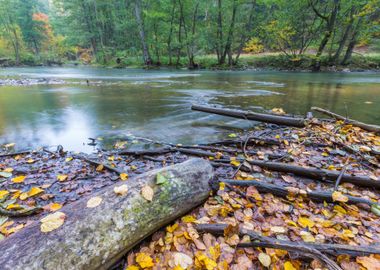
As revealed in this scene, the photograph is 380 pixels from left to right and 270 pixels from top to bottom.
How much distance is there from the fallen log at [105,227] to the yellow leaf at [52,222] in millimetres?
28

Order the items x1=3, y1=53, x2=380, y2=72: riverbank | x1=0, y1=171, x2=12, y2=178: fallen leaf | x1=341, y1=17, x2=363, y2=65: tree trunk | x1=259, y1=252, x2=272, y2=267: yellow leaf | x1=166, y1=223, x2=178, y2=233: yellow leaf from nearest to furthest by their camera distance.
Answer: x1=259, y1=252, x2=272, y2=267: yellow leaf, x1=166, y1=223, x2=178, y2=233: yellow leaf, x1=0, y1=171, x2=12, y2=178: fallen leaf, x1=341, y1=17, x2=363, y2=65: tree trunk, x1=3, y1=53, x2=380, y2=72: riverbank

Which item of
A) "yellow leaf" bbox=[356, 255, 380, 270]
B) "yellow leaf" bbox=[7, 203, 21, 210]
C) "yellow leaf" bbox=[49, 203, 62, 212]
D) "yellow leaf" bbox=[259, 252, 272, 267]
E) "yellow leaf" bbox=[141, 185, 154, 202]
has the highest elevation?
"yellow leaf" bbox=[141, 185, 154, 202]

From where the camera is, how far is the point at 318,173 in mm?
2686

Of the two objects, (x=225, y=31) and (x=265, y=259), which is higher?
(x=225, y=31)

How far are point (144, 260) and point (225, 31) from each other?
27.0 m

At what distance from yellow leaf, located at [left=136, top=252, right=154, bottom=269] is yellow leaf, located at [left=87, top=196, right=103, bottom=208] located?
535 millimetres

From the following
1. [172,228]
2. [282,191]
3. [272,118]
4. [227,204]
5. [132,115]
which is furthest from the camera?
[132,115]

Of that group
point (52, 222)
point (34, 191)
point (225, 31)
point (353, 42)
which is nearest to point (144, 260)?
point (52, 222)

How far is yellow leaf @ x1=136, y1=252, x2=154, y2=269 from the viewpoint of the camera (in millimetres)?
1615

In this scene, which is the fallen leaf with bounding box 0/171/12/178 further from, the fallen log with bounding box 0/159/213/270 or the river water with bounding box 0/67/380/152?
the fallen log with bounding box 0/159/213/270

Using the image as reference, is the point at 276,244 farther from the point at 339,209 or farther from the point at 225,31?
the point at 225,31

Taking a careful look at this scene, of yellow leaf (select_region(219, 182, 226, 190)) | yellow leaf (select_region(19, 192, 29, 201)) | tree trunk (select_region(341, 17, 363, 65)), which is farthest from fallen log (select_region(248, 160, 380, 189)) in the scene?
tree trunk (select_region(341, 17, 363, 65))

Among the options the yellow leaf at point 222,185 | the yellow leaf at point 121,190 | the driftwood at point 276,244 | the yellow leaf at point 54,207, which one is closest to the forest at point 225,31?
the yellow leaf at point 222,185

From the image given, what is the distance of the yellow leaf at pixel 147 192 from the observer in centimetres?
186
